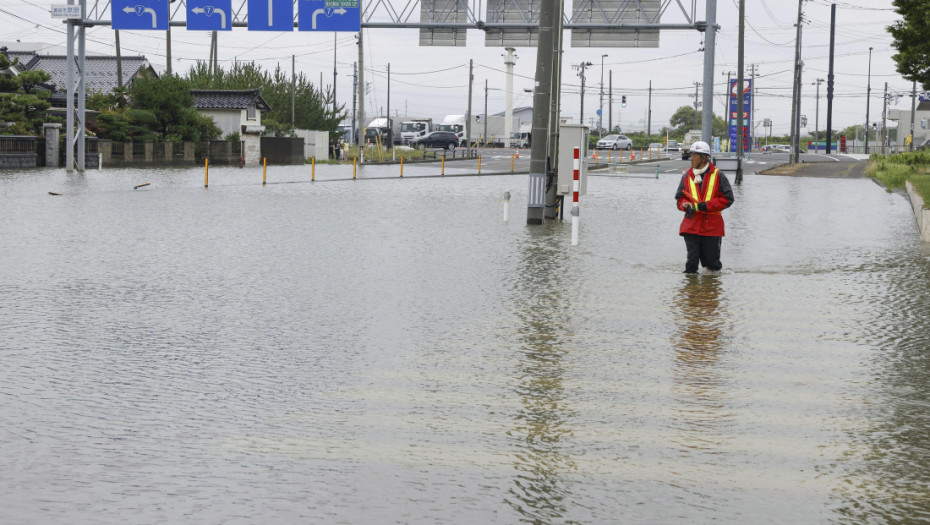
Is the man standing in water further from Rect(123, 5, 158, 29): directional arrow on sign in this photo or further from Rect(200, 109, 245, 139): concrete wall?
Rect(200, 109, 245, 139): concrete wall

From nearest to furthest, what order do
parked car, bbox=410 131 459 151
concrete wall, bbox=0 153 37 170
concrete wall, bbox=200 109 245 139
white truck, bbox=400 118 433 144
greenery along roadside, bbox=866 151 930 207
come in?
greenery along roadside, bbox=866 151 930 207, concrete wall, bbox=0 153 37 170, concrete wall, bbox=200 109 245 139, parked car, bbox=410 131 459 151, white truck, bbox=400 118 433 144

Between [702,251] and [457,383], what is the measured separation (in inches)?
264

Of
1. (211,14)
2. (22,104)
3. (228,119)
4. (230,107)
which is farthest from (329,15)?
(228,119)

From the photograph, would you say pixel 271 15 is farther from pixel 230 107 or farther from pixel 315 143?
pixel 315 143

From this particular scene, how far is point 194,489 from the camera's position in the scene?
16.5 ft

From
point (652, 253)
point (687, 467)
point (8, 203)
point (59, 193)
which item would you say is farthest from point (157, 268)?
point (59, 193)

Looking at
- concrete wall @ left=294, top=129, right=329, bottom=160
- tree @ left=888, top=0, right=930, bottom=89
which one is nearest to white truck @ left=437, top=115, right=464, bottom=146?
concrete wall @ left=294, top=129, right=329, bottom=160

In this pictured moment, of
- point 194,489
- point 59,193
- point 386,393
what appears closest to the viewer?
point 194,489

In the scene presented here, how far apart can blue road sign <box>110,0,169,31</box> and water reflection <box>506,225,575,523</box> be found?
1186 inches

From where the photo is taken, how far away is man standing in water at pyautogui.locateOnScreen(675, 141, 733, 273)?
1286 cm

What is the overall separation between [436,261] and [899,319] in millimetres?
5968

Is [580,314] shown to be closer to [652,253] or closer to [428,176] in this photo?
[652,253]

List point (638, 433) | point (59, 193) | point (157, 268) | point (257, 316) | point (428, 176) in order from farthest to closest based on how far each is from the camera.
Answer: point (428, 176) < point (59, 193) < point (157, 268) < point (257, 316) < point (638, 433)

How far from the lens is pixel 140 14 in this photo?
132ft
